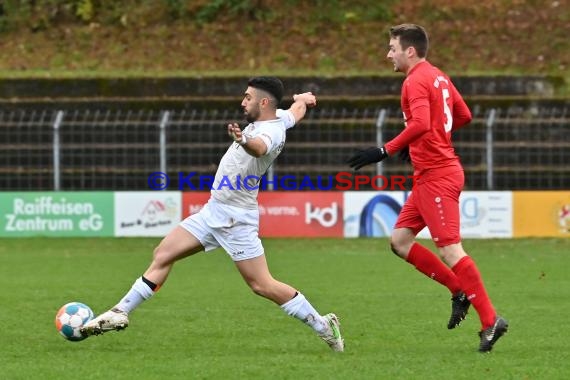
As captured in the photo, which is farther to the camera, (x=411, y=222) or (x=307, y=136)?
(x=307, y=136)

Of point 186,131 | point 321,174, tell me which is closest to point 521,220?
point 321,174

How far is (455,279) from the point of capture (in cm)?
920

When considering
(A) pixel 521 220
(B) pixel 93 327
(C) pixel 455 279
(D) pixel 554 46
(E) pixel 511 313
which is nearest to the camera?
(B) pixel 93 327

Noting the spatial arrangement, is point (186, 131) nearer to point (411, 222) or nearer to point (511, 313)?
point (511, 313)

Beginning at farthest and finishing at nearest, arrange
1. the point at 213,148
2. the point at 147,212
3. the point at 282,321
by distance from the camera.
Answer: the point at 213,148
the point at 147,212
the point at 282,321

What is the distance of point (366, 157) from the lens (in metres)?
8.52

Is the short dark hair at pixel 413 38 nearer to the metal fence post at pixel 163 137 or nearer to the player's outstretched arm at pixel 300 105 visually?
the player's outstretched arm at pixel 300 105

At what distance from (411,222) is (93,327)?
240 cm

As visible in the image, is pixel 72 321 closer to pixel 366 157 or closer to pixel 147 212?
pixel 366 157

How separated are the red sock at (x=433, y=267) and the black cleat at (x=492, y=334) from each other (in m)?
0.69

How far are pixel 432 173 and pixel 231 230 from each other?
4.88ft

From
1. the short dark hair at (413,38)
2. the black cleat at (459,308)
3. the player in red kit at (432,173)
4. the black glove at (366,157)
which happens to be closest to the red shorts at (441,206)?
the player in red kit at (432,173)

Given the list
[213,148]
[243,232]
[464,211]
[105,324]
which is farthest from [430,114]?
[213,148]

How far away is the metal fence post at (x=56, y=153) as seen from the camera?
841 inches
